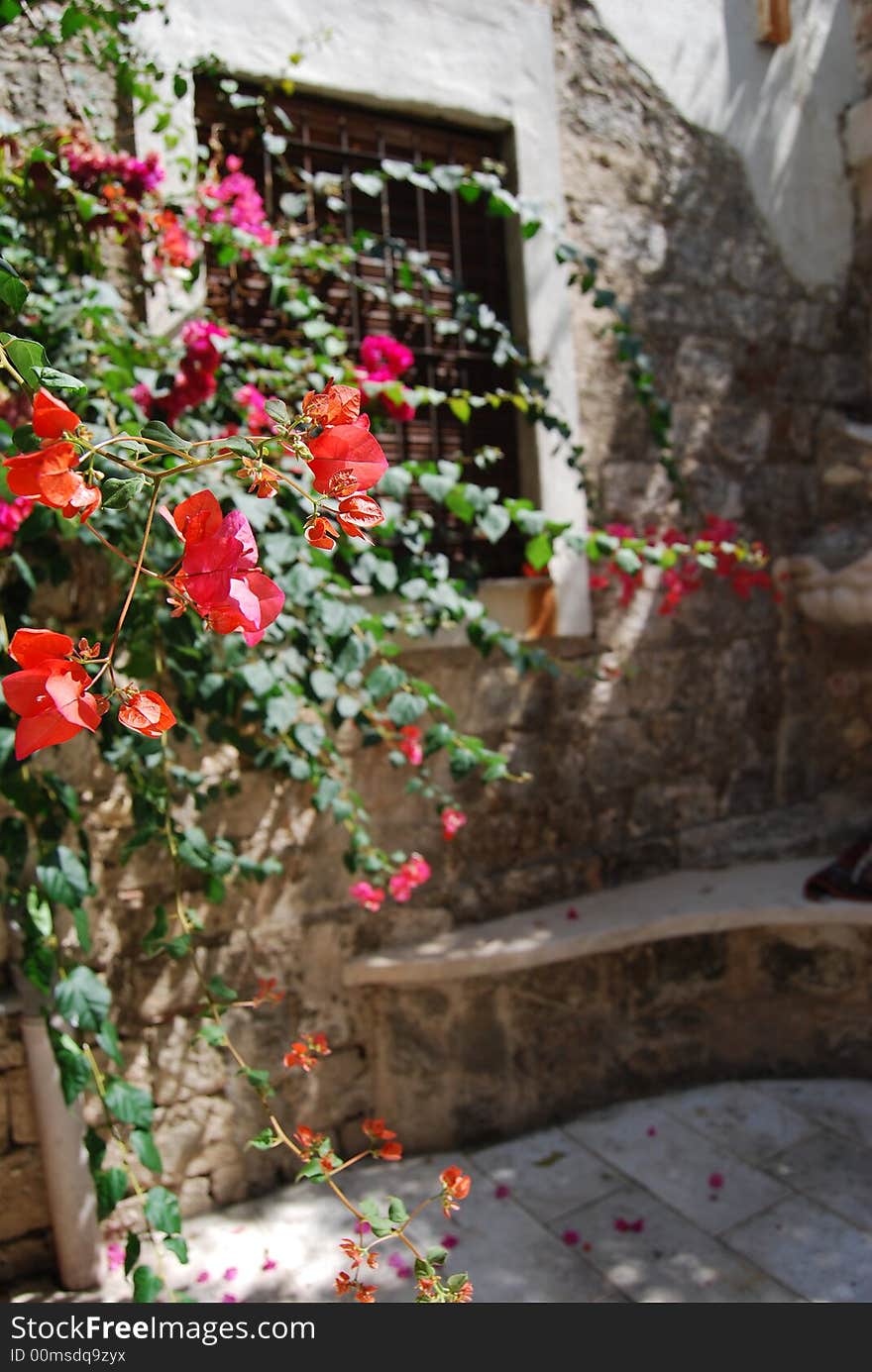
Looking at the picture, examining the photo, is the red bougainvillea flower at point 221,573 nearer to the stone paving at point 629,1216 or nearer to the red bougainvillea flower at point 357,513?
the red bougainvillea flower at point 357,513

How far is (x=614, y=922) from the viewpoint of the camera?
8.96 ft

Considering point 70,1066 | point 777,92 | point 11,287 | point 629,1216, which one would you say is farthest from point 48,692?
point 777,92

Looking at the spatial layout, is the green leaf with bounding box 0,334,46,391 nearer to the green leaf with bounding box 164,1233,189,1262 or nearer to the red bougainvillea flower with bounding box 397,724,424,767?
the green leaf with bounding box 164,1233,189,1262

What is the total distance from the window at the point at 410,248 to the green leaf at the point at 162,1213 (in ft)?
5.39

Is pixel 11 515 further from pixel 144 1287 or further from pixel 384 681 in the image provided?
pixel 144 1287

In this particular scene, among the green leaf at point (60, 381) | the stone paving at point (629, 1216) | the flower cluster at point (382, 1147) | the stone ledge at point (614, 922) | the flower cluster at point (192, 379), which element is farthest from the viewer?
the stone ledge at point (614, 922)

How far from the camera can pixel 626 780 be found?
301 cm

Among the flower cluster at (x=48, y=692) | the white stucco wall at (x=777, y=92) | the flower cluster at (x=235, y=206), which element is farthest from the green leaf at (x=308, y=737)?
the white stucco wall at (x=777, y=92)

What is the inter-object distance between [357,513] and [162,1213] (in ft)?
4.62

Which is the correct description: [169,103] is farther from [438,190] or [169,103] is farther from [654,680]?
[654,680]

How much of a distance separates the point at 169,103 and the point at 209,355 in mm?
728

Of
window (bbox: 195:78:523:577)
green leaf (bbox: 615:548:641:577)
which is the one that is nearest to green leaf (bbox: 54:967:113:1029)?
green leaf (bbox: 615:548:641:577)

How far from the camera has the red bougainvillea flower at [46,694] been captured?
1.90 ft

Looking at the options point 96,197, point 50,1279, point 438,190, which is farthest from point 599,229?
point 50,1279
